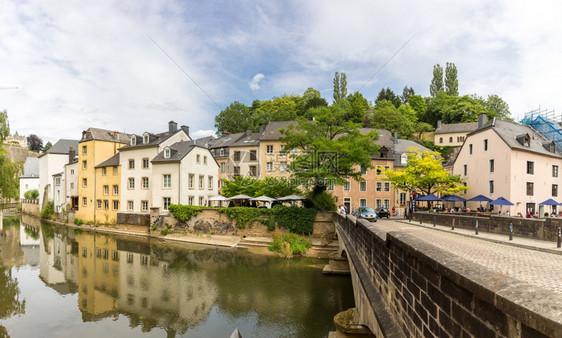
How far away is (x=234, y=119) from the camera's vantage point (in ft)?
228

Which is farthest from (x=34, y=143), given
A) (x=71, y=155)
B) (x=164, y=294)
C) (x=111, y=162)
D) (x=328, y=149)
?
(x=164, y=294)

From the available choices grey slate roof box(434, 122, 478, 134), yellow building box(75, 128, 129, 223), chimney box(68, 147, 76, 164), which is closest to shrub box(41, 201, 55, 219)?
chimney box(68, 147, 76, 164)

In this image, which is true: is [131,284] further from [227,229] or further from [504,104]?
[504,104]

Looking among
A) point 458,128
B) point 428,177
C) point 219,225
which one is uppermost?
point 458,128

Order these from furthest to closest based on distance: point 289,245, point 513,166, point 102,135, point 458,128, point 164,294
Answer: point 458,128, point 102,135, point 513,166, point 289,245, point 164,294

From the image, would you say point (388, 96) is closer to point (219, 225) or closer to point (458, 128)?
point (458, 128)

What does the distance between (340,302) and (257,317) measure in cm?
431

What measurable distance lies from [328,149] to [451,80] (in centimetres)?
8456

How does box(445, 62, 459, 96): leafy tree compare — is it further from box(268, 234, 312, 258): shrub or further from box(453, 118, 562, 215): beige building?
box(268, 234, 312, 258): shrub

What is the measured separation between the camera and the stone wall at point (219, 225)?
28422 mm

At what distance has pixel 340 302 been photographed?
16.1m

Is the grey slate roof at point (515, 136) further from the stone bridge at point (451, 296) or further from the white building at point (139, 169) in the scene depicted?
the white building at point (139, 169)

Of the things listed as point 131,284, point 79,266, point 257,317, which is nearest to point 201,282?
point 131,284

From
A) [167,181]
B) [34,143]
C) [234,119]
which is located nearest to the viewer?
[167,181]
